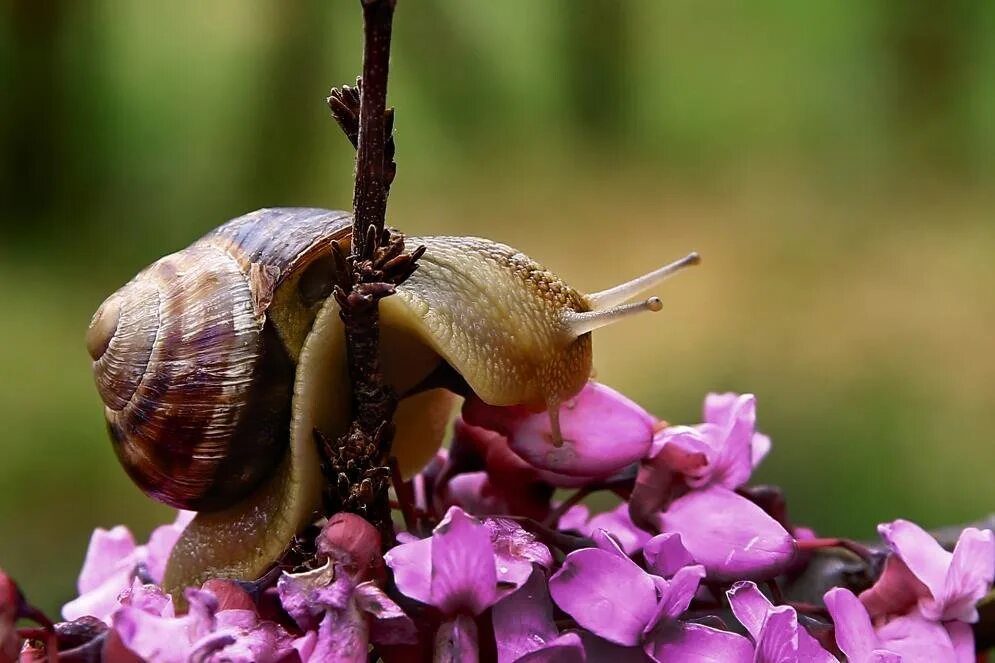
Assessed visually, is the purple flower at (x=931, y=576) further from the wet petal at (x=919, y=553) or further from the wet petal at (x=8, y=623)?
the wet petal at (x=8, y=623)

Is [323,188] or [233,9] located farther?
[323,188]

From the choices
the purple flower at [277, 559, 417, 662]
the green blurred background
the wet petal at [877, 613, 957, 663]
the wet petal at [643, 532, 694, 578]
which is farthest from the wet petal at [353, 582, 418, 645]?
the green blurred background

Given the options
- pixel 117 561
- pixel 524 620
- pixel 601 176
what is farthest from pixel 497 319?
pixel 601 176

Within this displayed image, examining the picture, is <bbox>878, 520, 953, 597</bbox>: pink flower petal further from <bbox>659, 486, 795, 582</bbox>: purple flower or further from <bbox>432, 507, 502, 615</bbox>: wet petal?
<bbox>432, 507, 502, 615</bbox>: wet petal

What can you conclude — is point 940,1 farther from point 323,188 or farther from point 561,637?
point 561,637

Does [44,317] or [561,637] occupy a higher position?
[561,637]

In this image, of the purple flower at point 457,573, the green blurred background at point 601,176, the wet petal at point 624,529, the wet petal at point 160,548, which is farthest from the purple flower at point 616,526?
the green blurred background at point 601,176

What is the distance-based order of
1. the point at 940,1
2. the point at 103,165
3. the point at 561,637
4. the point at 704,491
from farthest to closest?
the point at 103,165
the point at 940,1
the point at 704,491
the point at 561,637

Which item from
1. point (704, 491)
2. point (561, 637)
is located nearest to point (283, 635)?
point (561, 637)

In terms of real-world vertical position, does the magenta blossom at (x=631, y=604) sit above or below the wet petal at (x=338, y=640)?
below

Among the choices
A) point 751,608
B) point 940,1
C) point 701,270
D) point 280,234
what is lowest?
point 701,270
